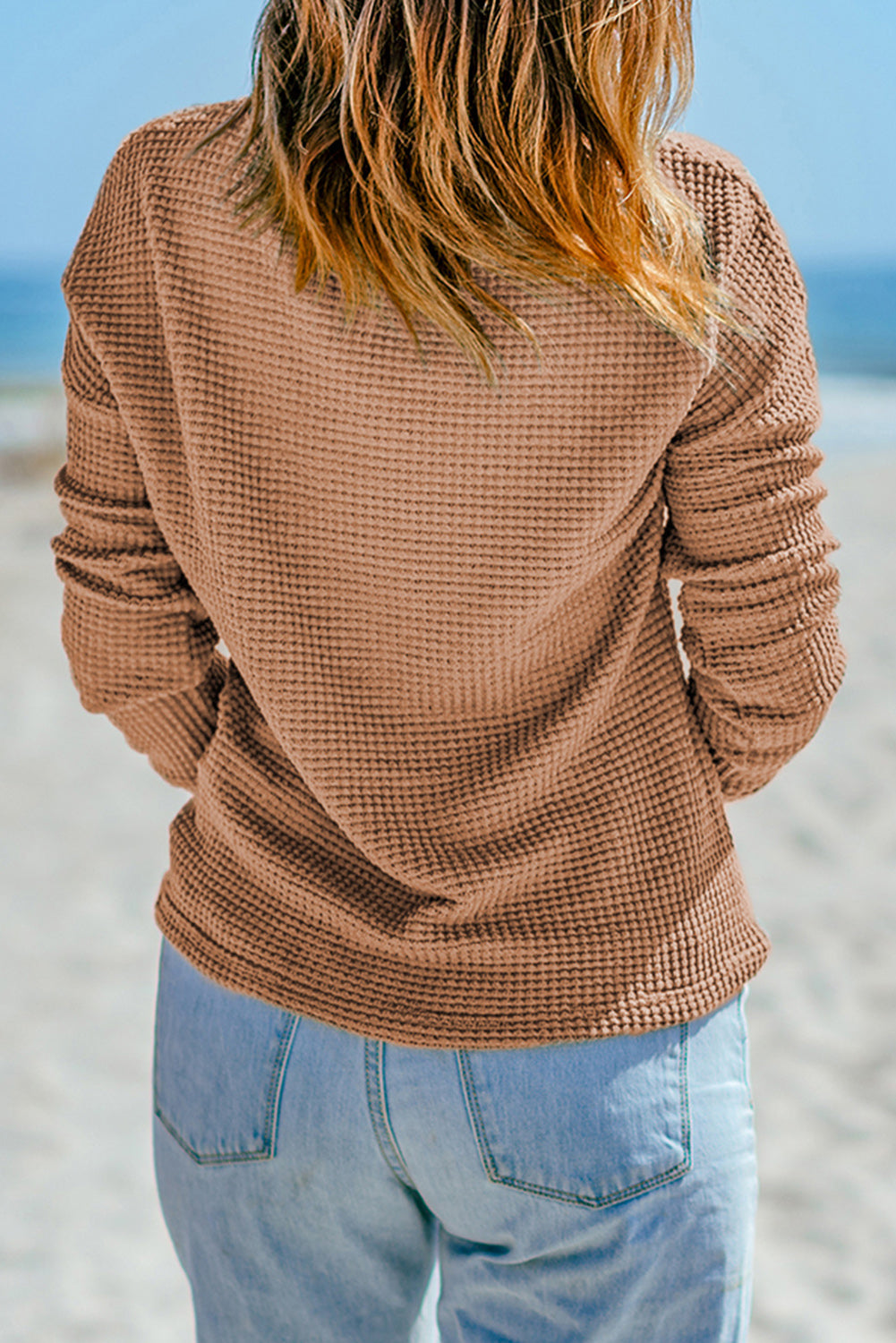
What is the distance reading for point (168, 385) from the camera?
35.9 inches

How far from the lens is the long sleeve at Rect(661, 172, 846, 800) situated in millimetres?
830

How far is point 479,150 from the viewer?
0.73 metres

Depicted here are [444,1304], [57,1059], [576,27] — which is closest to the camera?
[576,27]

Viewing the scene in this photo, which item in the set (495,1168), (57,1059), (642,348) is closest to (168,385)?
(642,348)

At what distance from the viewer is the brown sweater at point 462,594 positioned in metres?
0.82

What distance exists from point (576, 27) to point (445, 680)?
421mm

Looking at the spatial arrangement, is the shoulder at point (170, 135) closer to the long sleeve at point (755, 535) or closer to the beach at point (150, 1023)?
the long sleeve at point (755, 535)

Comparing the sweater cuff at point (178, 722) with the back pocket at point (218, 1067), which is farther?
the sweater cuff at point (178, 722)

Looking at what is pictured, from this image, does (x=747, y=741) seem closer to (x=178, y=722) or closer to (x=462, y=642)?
(x=462, y=642)

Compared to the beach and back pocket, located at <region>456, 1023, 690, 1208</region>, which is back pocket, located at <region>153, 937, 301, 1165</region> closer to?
back pocket, located at <region>456, 1023, 690, 1208</region>

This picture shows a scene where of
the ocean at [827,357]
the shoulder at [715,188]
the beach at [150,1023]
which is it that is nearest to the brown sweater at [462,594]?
the shoulder at [715,188]

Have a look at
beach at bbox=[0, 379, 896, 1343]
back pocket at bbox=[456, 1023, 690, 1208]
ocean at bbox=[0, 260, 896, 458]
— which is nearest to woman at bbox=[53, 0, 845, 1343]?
back pocket at bbox=[456, 1023, 690, 1208]

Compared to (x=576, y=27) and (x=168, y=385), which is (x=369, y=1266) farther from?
(x=576, y=27)

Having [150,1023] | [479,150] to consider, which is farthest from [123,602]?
[150,1023]
